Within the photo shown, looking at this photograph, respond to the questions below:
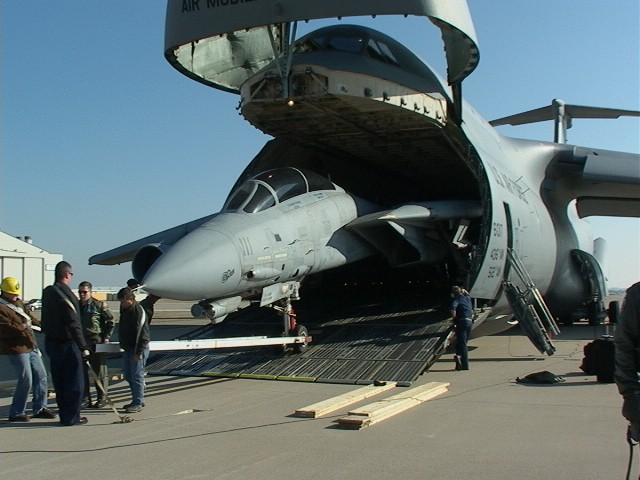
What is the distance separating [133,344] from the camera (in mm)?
7746

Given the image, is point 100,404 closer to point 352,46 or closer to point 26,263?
point 352,46

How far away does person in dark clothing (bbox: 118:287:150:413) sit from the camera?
768cm

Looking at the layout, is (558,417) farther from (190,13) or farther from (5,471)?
(190,13)

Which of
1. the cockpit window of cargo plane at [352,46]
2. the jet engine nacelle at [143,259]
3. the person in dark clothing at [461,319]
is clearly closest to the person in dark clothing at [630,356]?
the person in dark clothing at [461,319]

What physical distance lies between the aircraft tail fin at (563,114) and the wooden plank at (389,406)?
50.9 feet

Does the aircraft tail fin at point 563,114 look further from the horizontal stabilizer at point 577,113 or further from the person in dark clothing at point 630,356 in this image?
the person in dark clothing at point 630,356

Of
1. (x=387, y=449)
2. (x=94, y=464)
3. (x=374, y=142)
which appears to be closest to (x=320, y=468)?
(x=387, y=449)

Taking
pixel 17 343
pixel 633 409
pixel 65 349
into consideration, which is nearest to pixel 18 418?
pixel 17 343

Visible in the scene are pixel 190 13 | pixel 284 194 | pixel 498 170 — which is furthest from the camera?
pixel 498 170

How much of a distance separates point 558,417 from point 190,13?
6.90 metres

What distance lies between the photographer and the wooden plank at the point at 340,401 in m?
7.10

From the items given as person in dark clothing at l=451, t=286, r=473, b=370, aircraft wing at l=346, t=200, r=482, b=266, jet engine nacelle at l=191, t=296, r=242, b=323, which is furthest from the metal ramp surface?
jet engine nacelle at l=191, t=296, r=242, b=323

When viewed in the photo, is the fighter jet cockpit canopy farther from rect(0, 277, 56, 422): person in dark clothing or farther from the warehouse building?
the warehouse building

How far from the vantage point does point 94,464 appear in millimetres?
5309
